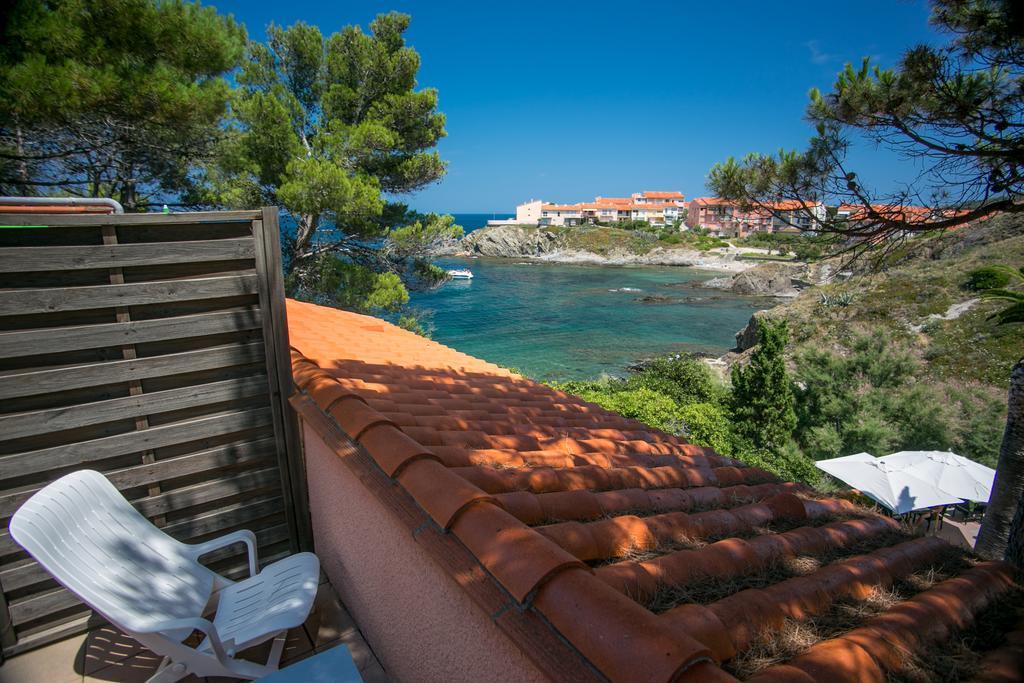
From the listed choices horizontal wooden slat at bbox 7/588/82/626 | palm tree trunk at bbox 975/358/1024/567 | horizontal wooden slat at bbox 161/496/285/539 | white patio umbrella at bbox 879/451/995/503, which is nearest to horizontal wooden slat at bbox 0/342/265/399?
horizontal wooden slat at bbox 161/496/285/539

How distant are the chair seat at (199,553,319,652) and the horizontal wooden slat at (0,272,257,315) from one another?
1.48 metres

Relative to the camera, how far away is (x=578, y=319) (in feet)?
128

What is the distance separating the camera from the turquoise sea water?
95.1 feet

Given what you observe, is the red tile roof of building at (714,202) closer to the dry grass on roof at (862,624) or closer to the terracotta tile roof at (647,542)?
the terracotta tile roof at (647,542)

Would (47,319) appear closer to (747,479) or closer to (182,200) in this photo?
(747,479)

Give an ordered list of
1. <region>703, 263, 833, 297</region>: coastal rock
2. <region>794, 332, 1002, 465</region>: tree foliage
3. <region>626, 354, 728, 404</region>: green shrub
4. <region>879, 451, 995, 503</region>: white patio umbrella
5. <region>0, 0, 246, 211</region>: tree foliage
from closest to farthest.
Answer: <region>0, 0, 246, 211</region>: tree foliage
<region>879, 451, 995, 503</region>: white patio umbrella
<region>794, 332, 1002, 465</region>: tree foliage
<region>626, 354, 728, 404</region>: green shrub
<region>703, 263, 833, 297</region>: coastal rock

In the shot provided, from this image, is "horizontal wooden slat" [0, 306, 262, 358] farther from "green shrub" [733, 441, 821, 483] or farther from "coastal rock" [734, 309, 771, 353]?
"coastal rock" [734, 309, 771, 353]

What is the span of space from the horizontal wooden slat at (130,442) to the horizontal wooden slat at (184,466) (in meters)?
0.09

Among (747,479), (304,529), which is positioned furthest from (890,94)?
(304,529)

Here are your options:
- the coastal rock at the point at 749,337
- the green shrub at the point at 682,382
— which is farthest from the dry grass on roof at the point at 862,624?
the coastal rock at the point at 749,337

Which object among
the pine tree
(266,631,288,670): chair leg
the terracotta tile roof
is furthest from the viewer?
the pine tree

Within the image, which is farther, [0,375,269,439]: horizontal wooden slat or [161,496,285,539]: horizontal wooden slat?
[161,496,285,539]: horizontal wooden slat

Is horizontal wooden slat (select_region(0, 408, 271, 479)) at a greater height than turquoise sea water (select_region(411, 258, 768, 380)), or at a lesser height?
greater

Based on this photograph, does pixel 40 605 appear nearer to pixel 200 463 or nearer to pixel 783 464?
pixel 200 463
